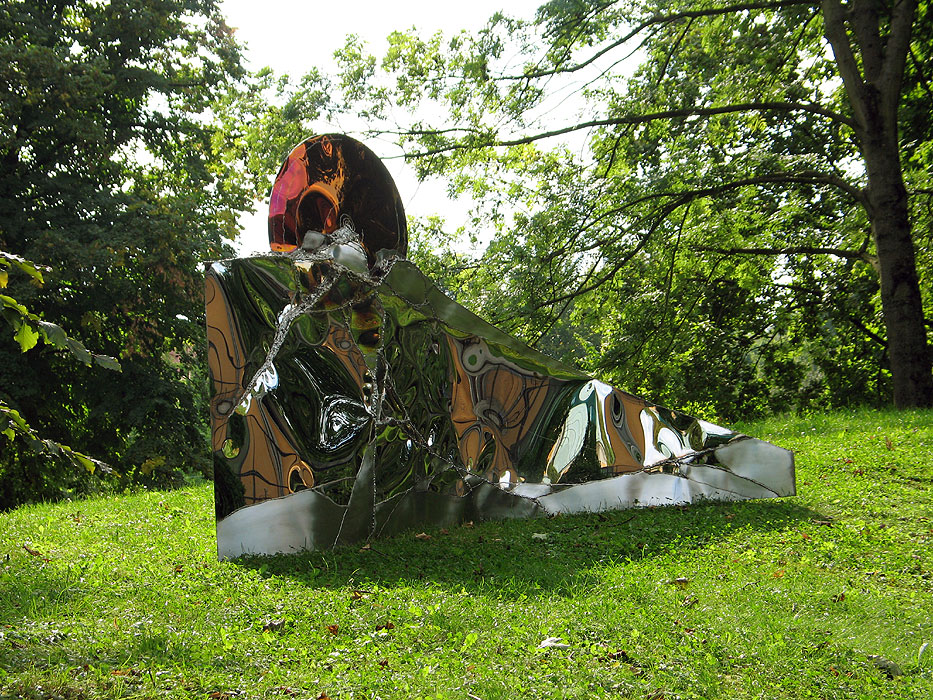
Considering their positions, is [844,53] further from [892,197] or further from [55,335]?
[55,335]

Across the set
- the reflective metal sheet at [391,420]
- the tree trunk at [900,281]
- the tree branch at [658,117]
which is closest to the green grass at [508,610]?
the reflective metal sheet at [391,420]

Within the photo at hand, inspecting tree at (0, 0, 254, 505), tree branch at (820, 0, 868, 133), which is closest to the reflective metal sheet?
tree branch at (820, 0, 868, 133)

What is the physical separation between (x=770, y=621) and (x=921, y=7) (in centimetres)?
1279

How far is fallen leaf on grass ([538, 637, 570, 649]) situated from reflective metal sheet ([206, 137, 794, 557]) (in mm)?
A: 2280

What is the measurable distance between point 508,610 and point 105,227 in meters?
12.4

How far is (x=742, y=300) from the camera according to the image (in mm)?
16062

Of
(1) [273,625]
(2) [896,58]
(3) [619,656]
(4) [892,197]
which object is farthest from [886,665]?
(2) [896,58]

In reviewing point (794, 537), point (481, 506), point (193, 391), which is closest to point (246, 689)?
point (481, 506)

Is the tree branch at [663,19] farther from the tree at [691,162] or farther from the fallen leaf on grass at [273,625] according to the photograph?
the fallen leaf on grass at [273,625]

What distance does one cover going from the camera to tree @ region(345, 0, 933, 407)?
11273 mm

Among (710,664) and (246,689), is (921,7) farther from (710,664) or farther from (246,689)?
(246,689)

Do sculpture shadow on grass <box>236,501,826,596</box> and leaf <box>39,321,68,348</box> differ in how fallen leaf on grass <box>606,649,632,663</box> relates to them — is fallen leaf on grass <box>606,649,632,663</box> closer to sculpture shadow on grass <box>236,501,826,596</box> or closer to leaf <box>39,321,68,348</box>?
sculpture shadow on grass <box>236,501,826,596</box>

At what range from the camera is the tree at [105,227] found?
13.7 m

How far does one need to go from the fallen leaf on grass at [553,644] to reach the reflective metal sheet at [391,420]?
228 cm
